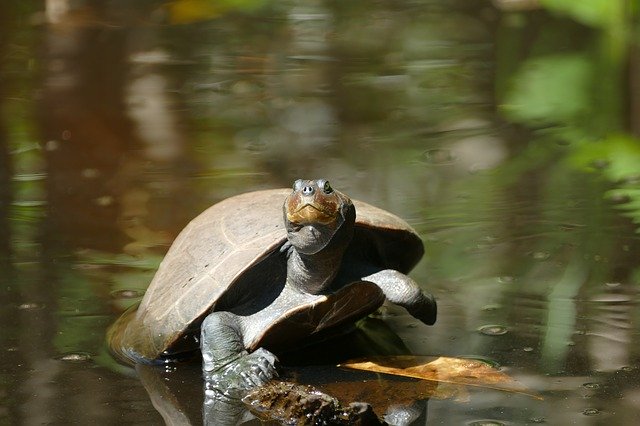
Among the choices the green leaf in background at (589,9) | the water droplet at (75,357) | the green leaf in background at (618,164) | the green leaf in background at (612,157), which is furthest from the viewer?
the green leaf in background at (589,9)

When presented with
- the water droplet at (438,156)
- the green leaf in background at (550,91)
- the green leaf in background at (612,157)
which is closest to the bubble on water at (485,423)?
the green leaf in background at (612,157)

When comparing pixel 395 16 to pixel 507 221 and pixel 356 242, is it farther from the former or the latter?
pixel 356 242

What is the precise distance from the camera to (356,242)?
3.57 m

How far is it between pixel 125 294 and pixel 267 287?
0.72 meters

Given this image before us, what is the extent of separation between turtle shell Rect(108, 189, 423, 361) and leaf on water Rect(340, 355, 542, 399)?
0.20 metres

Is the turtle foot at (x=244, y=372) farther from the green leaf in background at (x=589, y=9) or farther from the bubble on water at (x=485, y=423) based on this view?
the green leaf in background at (x=589, y=9)

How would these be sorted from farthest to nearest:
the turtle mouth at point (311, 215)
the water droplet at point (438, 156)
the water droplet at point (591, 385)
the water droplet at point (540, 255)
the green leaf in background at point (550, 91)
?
1. the green leaf in background at point (550, 91)
2. the water droplet at point (438, 156)
3. the water droplet at point (540, 255)
4. the turtle mouth at point (311, 215)
5. the water droplet at point (591, 385)

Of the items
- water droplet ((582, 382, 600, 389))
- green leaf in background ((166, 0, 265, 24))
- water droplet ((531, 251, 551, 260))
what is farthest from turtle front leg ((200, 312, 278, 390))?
green leaf in background ((166, 0, 265, 24))

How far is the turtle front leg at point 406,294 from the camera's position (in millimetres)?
3307

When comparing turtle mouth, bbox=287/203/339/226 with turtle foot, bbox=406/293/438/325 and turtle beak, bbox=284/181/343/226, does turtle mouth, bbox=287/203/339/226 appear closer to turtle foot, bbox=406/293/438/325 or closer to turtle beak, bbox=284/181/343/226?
turtle beak, bbox=284/181/343/226

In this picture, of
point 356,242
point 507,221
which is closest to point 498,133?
point 507,221

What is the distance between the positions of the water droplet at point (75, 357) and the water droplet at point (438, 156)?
2428 mm

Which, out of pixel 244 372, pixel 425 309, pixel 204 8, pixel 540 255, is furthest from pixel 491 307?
pixel 204 8

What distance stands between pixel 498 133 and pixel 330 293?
2666 millimetres
